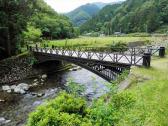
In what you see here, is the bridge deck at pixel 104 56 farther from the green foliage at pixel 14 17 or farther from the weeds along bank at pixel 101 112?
the weeds along bank at pixel 101 112

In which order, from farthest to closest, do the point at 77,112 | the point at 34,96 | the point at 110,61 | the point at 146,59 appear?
the point at 34,96 < the point at 110,61 < the point at 146,59 < the point at 77,112

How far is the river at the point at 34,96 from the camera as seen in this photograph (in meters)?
28.7

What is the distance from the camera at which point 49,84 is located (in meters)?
43.3

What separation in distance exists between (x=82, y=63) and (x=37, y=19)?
56.9m

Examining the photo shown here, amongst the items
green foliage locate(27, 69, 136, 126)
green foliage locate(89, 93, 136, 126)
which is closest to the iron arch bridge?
green foliage locate(27, 69, 136, 126)

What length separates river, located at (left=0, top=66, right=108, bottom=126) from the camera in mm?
28672

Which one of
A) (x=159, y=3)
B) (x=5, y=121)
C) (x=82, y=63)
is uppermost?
(x=159, y=3)

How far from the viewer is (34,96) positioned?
3662cm

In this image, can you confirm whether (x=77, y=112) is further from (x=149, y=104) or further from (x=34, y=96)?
(x=34, y=96)

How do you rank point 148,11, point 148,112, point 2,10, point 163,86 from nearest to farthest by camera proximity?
point 148,112
point 163,86
point 2,10
point 148,11

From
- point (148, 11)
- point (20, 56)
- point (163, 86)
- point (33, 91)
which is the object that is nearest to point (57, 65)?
point (20, 56)

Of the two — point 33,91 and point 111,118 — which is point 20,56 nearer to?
point 33,91

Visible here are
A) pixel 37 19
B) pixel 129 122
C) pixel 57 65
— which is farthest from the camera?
pixel 37 19

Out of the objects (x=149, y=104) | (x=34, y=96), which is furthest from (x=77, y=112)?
(x=34, y=96)
